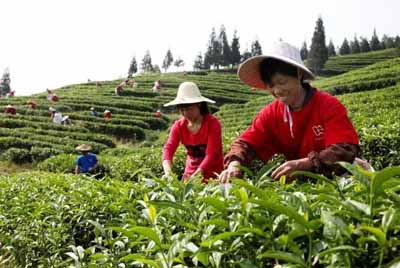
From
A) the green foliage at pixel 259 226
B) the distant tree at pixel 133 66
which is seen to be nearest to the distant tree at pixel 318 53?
the distant tree at pixel 133 66

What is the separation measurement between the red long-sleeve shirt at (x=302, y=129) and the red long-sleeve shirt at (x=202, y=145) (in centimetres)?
110

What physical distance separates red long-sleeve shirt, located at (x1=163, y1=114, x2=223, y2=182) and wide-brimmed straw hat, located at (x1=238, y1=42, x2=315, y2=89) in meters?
1.08

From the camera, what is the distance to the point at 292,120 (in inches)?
109

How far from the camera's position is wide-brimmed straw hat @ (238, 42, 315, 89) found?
264 cm

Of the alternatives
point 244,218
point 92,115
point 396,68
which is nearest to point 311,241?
point 244,218

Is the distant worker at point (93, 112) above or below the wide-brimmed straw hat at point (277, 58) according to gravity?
below

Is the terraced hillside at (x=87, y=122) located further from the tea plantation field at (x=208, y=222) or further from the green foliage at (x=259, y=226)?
the green foliage at (x=259, y=226)

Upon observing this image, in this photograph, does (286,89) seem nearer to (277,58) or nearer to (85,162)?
(277,58)

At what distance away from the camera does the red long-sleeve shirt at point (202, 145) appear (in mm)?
4000

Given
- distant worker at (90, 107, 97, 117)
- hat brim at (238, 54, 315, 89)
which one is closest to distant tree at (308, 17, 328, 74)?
→ distant worker at (90, 107, 97, 117)

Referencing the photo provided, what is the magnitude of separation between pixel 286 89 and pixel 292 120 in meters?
0.18

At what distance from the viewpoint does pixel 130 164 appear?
41.8ft

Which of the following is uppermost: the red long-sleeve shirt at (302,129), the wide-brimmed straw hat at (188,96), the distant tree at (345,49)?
the distant tree at (345,49)

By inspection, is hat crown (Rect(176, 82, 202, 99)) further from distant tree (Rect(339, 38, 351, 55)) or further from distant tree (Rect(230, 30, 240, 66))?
distant tree (Rect(339, 38, 351, 55))
